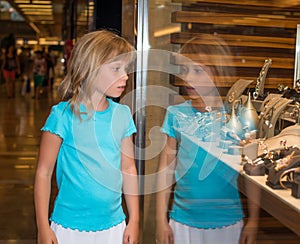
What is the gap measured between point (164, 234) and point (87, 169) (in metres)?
0.51

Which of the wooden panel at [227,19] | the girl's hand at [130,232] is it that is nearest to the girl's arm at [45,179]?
the girl's hand at [130,232]

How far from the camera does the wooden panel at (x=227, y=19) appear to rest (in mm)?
1972

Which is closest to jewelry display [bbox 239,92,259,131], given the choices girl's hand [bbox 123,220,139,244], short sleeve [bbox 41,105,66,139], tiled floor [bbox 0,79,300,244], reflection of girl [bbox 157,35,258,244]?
reflection of girl [bbox 157,35,258,244]

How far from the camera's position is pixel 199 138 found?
2.06 m

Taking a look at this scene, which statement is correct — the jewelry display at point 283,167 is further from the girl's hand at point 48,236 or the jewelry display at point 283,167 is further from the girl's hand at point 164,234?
the girl's hand at point 48,236

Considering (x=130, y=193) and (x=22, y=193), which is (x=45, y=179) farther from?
(x=22, y=193)

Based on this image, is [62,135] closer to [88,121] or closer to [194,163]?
[88,121]

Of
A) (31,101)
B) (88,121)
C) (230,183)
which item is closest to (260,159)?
(230,183)

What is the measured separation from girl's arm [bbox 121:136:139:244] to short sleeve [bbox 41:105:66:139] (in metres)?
0.21

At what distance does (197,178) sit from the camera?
2057mm

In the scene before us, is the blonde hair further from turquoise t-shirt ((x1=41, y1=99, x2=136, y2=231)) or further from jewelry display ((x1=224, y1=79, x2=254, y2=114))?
jewelry display ((x1=224, y1=79, x2=254, y2=114))

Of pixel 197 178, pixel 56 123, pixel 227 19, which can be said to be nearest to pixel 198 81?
pixel 227 19

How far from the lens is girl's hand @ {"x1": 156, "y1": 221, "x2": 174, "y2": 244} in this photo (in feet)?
6.86

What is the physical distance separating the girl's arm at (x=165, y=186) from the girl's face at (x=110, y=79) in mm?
414
